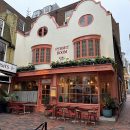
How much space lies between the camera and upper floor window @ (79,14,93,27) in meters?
13.9

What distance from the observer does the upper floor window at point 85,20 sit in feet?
45.8

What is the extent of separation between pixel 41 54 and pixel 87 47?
4.86 m

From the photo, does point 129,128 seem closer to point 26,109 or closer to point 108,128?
point 108,128

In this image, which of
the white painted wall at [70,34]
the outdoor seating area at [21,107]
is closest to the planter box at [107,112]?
the white painted wall at [70,34]

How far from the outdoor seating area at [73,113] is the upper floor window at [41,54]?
5.01m

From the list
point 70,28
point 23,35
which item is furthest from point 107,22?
point 23,35

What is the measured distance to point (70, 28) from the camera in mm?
14812

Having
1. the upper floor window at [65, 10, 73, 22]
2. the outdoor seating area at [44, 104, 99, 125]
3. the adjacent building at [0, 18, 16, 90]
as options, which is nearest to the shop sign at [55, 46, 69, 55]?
the adjacent building at [0, 18, 16, 90]

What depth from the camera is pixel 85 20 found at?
14.2 metres

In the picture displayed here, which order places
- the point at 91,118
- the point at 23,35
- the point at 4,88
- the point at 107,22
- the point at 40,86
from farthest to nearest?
1. the point at 23,35
2. the point at 4,88
3. the point at 40,86
4. the point at 107,22
5. the point at 91,118

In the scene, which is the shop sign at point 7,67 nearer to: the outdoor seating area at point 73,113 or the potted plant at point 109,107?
the outdoor seating area at point 73,113

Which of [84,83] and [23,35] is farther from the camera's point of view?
[23,35]

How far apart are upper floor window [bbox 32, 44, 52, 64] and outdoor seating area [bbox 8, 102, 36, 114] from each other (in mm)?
4152

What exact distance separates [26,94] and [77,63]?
18.9ft
